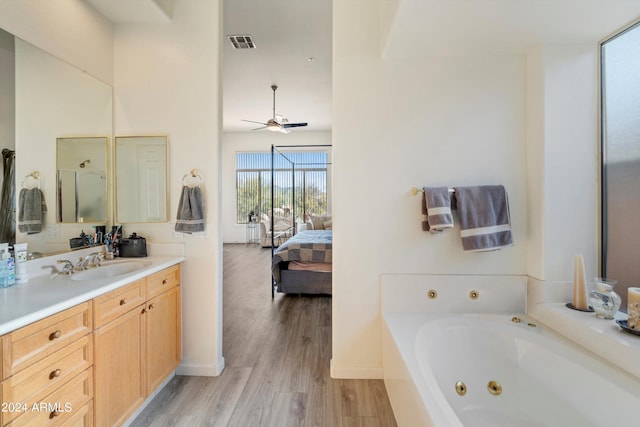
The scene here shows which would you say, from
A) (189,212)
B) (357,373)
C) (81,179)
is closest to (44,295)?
(189,212)

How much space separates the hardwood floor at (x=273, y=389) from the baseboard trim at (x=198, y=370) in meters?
0.04

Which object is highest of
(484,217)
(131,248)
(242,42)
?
(242,42)

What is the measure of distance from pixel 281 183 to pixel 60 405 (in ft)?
22.6

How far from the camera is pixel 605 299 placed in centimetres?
152

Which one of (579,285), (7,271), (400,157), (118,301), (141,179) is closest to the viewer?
(7,271)

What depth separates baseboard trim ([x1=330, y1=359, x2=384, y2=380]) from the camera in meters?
2.01

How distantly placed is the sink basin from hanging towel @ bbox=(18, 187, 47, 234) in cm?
35

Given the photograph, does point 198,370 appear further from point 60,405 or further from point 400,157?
point 400,157

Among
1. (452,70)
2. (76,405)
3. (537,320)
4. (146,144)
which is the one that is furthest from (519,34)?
(76,405)

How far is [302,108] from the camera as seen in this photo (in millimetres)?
5875

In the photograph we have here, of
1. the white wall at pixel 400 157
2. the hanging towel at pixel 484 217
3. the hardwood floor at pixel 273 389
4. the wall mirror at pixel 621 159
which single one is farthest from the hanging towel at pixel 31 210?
the wall mirror at pixel 621 159

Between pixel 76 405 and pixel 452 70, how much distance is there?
2830 millimetres

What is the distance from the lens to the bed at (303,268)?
11.7 ft

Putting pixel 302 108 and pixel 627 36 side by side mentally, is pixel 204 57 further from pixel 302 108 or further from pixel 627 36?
pixel 302 108
